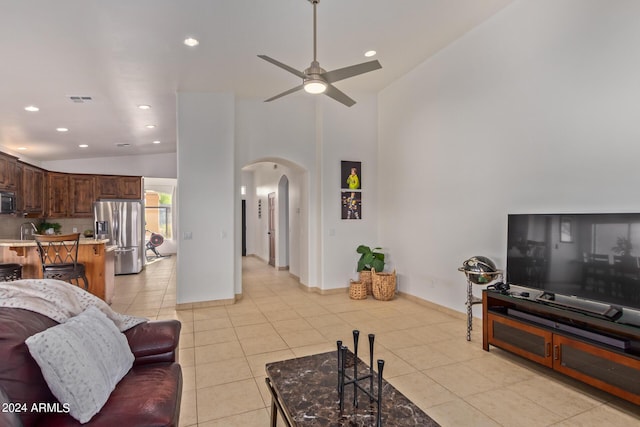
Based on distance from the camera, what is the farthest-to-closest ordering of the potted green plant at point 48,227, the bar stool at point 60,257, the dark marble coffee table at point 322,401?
1. the potted green plant at point 48,227
2. the bar stool at point 60,257
3. the dark marble coffee table at point 322,401

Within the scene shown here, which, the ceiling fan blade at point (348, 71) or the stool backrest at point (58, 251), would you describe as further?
the stool backrest at point (58, 251)

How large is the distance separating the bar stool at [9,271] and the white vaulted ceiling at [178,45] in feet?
7.37

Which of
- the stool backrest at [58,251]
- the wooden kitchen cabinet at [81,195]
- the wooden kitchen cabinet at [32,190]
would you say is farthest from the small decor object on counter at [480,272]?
the wooden kitchen cabinet at [81,195]

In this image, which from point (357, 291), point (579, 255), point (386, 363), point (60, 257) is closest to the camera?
point (579, 255)

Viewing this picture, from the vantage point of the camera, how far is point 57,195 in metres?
7.82

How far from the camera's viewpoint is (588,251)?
2770 millimetres

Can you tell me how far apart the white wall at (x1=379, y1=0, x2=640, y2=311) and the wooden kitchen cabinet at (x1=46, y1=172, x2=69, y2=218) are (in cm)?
743

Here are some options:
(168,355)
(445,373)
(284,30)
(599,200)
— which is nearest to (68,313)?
(168,355)

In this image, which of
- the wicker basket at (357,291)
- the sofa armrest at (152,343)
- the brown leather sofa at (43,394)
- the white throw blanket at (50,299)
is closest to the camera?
the brown leather sofa at (43,394)

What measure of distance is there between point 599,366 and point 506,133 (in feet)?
7.98

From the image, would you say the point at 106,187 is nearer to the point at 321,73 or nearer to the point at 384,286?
the point at 384,286

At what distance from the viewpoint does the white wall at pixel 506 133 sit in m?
2.85

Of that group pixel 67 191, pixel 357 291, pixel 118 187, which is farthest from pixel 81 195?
pixel 357 291

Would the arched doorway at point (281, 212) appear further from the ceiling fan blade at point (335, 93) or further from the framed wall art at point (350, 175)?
the ceiling fan blade at point (335, 93)
